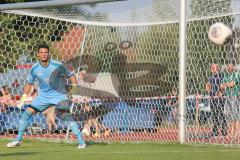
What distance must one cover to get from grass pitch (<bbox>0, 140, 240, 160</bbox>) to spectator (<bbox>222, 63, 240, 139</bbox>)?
1.55m

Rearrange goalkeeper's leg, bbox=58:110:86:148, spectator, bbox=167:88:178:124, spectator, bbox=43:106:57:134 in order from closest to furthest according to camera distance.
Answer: goalkeeper's leg, bbox=58:110:86:148, spectator, bbox=167:88:178:124, spectator, bbox=43:106:57:134

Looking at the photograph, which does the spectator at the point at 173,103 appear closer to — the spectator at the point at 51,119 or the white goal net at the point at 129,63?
the white goal net at the point at 129,63

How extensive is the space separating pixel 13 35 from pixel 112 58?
212cm

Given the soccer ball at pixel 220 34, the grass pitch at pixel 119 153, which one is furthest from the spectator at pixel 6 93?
the soccer ball at pixel 220 34

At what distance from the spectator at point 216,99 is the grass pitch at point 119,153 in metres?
1.53

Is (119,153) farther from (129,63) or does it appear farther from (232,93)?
(129,63)

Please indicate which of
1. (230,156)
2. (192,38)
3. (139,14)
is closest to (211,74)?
(192,38)

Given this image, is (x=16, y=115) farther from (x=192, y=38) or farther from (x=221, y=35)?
(x=221, y=35)

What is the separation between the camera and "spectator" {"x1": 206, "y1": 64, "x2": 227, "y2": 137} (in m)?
13.2

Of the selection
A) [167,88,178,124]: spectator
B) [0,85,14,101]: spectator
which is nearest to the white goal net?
[167,88,178,124]: spectator

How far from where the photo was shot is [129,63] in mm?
14617

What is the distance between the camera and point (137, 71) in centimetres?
1443

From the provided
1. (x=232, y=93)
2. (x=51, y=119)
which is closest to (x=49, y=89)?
(x=232, y=93)

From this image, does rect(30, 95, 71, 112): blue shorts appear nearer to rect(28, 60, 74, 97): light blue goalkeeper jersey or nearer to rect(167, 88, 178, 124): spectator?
rect(28, 60, 74, 97): light blue goalkeeper jersey
